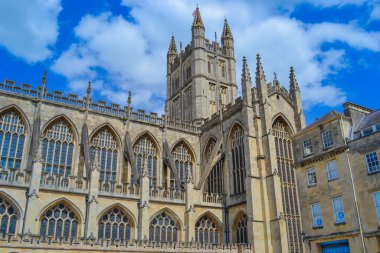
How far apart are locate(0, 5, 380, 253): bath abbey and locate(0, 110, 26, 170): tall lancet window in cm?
7

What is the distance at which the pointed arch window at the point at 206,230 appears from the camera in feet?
88.9

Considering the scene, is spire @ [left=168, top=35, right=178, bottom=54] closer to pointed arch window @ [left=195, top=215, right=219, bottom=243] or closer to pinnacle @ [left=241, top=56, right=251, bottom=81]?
pinnacle @ [left=241, top=56, right=251, bottom=81]

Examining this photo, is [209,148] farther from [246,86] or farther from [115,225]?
[115,225]

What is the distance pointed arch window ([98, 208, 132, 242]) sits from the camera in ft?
78.0

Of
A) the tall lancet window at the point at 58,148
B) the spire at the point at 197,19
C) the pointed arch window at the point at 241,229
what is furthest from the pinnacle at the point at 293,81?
the tall lancet window at the point at 58,148

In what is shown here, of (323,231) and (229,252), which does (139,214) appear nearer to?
(229,252)

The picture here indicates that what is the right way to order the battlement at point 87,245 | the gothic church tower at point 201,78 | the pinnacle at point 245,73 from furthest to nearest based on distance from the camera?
the gothic church tower at point 201,78
the pinnacle at point 245,73
the battlement at point 87,245

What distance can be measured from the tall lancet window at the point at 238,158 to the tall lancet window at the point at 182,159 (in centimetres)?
493

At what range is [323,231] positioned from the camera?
19.5 metres

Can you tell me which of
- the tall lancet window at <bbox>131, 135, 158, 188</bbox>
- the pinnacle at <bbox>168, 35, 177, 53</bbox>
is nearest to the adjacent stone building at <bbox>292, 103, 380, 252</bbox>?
the tall lancet window at <bbox>131, 135, 158, 188</bbox>

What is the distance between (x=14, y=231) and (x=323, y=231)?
697 inches

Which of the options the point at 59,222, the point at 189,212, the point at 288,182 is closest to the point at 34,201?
the point at 59,222

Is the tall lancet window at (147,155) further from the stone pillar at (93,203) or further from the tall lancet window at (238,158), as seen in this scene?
the stone pillar at (93,203)

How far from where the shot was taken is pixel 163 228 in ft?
84.8
